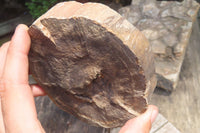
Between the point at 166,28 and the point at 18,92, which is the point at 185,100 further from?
the point at 18,92

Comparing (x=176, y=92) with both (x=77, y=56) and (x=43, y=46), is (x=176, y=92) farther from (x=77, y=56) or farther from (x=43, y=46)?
(x=43, y=46)

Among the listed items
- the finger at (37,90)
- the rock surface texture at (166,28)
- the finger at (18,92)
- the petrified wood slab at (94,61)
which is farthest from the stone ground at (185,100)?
the finger at (18,92)

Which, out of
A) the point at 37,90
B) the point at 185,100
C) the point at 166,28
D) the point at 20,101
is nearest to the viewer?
the point at 20,101

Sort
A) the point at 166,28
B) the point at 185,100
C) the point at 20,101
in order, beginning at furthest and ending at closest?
the point at 166,28
the point at 185,100
the point at 20,101

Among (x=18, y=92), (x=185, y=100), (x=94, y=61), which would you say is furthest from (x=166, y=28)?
(x=18, y=92)

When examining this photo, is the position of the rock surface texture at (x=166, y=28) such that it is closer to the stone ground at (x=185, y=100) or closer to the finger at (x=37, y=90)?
the stone ground at (x=185, y=100)

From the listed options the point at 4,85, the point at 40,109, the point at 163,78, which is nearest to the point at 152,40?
the point at 163,78

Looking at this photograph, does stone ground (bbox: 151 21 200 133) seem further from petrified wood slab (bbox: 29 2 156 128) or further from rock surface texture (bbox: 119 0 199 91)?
petrified wood slab (bbox: 29 2 156 128)
